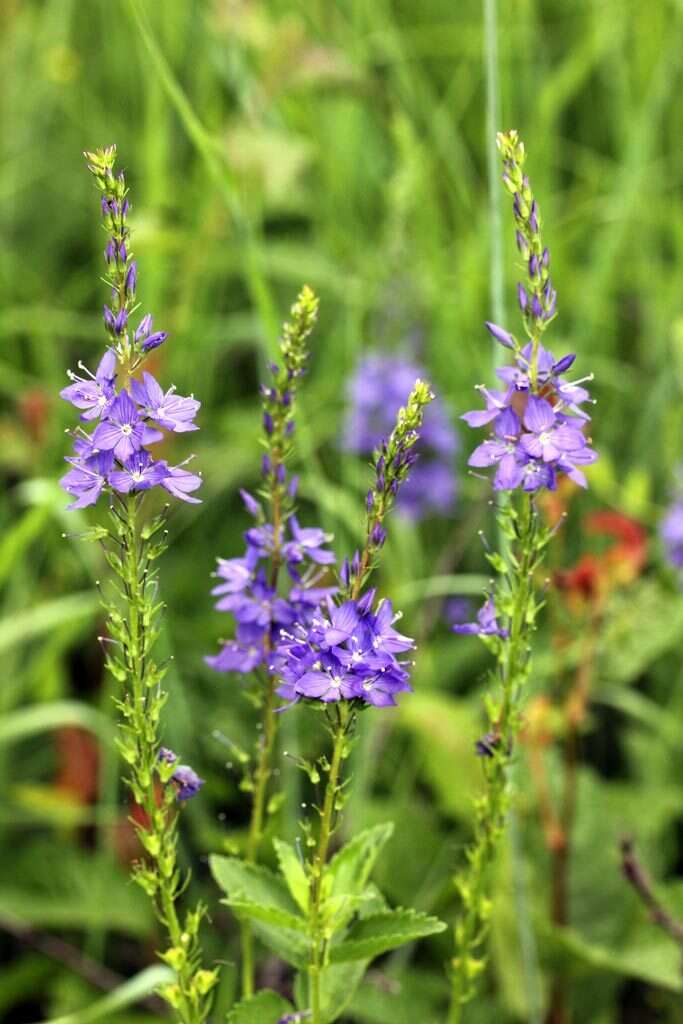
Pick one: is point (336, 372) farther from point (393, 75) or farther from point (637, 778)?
point (637, 778)

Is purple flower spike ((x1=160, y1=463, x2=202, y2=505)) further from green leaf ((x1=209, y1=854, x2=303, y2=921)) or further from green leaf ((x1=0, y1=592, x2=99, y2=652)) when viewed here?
green leaf ((x1=0, y1=592, x2=99, y2=652))

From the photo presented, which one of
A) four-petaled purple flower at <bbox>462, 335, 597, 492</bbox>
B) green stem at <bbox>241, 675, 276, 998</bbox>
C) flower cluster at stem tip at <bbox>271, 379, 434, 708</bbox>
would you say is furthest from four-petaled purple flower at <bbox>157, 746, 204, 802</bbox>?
four-petaled purple flower at <bbox>462, 335, 597, 492</bbox>

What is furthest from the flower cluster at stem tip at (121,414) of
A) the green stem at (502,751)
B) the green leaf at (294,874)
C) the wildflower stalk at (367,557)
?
the green leaf at (294,874)

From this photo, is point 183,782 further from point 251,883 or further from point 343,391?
point 343,391

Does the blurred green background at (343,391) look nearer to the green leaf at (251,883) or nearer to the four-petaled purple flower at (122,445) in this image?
the green leaf at (251,883)

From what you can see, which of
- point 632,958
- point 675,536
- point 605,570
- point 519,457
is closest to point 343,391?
point 675,536
